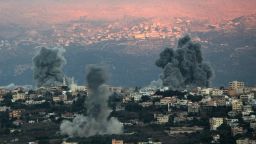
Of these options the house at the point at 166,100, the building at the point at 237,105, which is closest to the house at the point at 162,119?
the building at the point at 237,105

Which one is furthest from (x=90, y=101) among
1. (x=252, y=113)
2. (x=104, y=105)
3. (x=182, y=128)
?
(x=252, y=113)

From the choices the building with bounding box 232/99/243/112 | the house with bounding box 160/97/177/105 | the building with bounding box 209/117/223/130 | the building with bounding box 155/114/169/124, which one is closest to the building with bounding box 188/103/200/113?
the building with bounding box 232/99/243/112

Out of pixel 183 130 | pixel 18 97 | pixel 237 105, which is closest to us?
pixel 183 130

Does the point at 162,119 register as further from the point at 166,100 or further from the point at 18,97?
the point at 18,97

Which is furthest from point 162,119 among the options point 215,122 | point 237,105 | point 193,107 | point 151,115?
point 237,105

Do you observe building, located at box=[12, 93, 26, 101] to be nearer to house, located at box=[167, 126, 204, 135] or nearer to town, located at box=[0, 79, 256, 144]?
town, located at box=[0, 79, 256, 144]
